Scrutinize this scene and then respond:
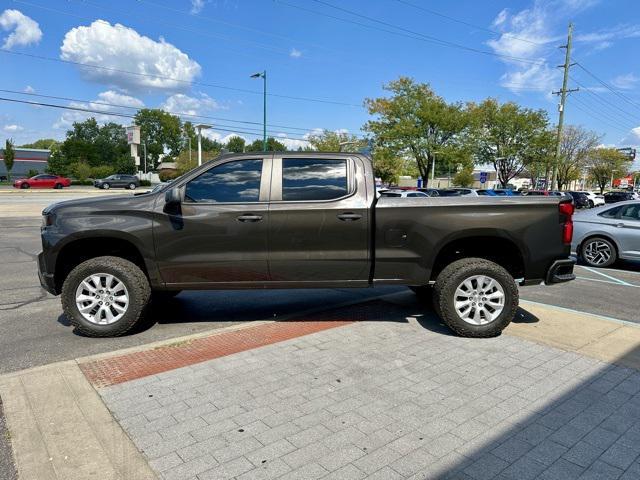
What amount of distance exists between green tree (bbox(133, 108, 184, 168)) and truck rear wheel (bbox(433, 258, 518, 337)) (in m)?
123

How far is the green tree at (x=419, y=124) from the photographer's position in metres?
35.3

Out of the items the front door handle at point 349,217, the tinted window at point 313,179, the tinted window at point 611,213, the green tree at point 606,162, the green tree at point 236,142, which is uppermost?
the green tree at point 236,142

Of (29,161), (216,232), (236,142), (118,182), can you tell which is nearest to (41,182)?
(118,182)

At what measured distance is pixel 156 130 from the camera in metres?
120

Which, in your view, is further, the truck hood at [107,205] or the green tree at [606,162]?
the green tree at [606,162]

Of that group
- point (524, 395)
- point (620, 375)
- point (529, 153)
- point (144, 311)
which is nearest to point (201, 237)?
point (144, 311)

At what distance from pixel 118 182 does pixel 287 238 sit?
5337 centimetres

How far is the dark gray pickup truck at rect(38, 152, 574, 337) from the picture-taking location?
481 centimetres

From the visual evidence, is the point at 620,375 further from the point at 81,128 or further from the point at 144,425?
the point at 81,128

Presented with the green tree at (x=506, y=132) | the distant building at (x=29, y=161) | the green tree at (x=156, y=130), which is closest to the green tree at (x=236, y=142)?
the green tree at (x=156, y=130)

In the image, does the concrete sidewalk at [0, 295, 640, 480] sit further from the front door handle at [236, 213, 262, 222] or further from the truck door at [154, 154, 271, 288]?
the front door handle at [236, 213, 262, 222]

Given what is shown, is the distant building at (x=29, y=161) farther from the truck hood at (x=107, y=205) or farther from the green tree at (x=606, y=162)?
the truck hood at (x=107, y=205)

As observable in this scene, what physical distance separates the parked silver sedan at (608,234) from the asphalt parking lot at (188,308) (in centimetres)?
→ 62

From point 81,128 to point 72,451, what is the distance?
448 feet
